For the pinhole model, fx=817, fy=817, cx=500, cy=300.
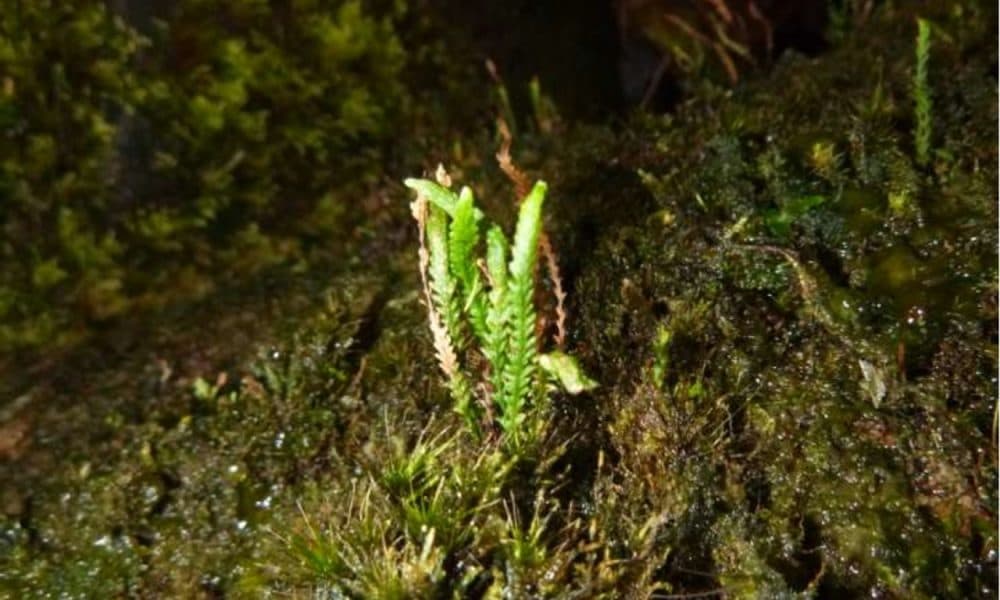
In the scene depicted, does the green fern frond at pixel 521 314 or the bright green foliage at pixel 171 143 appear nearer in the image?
the green fern frond at pixel 521 314

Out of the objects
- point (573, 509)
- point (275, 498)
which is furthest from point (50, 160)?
point (573, 509)

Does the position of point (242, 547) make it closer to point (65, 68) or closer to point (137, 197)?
point (137, 197)

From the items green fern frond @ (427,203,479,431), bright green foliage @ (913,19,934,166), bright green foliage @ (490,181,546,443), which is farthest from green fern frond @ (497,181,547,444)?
bright green foliage @ (913,19,934,166)

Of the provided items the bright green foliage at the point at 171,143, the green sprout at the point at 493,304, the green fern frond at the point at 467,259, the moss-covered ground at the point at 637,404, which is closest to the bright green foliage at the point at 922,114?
the moss-covered ground at the point at 637,404

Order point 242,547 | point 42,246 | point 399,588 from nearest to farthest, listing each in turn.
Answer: point 399,588
point 242,547
point 42,246

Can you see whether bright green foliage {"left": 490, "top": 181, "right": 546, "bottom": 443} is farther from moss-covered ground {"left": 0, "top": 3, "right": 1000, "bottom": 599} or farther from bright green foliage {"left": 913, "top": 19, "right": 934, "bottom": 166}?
bright green foliage {"left": 913, "top": 19, "right": 934, "bottom": 166}

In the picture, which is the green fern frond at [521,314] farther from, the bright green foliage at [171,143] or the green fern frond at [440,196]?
the bright green foliage at [171,143]
